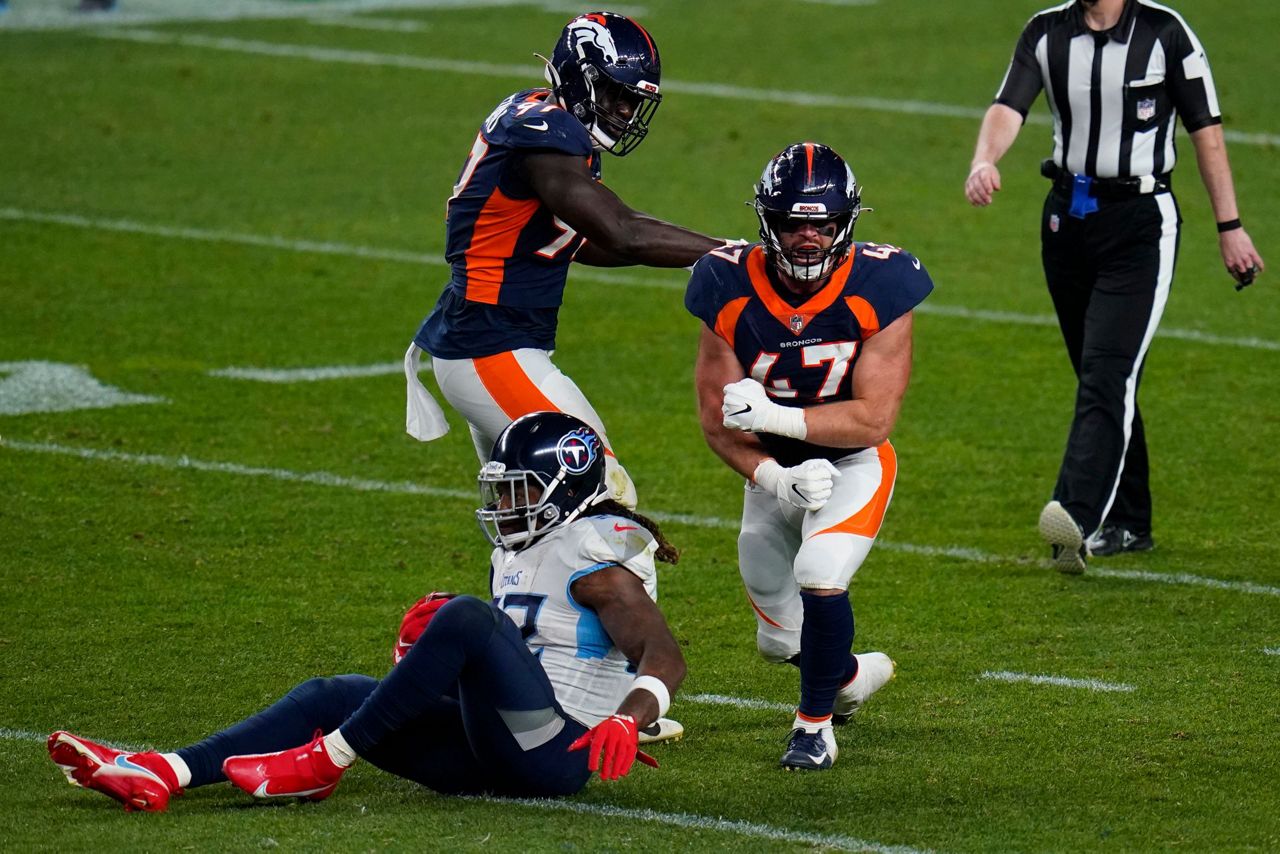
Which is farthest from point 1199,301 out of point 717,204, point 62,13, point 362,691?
point 62,13

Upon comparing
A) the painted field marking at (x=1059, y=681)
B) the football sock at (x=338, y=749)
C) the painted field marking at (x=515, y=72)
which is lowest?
the football sock at (x=338, y=749)

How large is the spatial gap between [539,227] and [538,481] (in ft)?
3.84

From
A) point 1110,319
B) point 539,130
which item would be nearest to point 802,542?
point 539,130

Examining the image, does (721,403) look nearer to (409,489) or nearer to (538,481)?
(538,481)

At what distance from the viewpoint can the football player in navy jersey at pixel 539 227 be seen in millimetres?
5508

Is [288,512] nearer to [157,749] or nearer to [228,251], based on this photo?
[157,749]

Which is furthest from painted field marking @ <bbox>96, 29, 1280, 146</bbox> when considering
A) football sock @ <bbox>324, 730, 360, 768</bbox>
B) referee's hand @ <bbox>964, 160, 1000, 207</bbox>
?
football sock @ <bbox>324, 730, 360, 768</bbox>

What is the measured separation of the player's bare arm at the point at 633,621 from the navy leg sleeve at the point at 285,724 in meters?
0.56

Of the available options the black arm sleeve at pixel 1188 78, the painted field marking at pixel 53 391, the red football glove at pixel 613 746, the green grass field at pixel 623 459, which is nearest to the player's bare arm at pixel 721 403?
the green grass field at pixel 623 459

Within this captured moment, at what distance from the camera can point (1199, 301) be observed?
10.5 meters

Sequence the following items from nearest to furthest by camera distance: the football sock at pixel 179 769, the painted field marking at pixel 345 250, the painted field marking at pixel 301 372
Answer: the football sock at pixel 179 769, the painted field marking at pixel 301 372, the painted field marking at pixel 345 250

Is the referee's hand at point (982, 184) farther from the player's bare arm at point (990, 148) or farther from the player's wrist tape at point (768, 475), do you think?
the player's wrist tape at point (768, 475)

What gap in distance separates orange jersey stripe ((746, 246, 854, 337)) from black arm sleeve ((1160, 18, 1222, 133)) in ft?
7.11

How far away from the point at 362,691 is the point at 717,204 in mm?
7757
